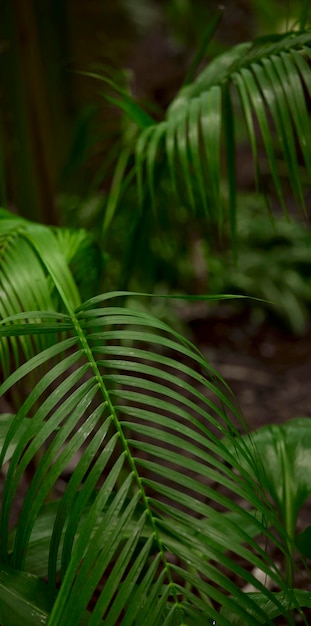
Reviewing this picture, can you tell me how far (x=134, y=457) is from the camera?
520 millimetres

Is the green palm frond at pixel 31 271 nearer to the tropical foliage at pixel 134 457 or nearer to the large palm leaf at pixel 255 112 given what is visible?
the tropical foliage at pixel 134 457

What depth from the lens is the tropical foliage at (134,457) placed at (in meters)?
0.48

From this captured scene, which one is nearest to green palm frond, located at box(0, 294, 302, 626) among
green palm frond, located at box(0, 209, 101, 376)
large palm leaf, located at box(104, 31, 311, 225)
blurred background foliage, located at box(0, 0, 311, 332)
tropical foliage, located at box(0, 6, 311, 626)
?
tropical foliage, located at box(0, 6, 311, 626)

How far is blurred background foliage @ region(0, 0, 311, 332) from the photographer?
58.6 inches

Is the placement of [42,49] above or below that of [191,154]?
above

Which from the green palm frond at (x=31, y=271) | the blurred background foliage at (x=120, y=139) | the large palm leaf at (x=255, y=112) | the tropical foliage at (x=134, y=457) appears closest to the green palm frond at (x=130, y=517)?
the tropical foliage at (x=134, y=457)

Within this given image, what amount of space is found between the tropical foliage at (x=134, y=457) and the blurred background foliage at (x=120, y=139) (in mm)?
231

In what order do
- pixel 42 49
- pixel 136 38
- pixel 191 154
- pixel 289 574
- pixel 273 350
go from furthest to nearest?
pixel 136 38
pixel 42 49
pixel 273 350
pixel 191 154
pixel 289 574

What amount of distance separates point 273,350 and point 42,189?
120cm

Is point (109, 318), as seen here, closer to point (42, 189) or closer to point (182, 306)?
point (42, 189)

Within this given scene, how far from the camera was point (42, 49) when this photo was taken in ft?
9.05

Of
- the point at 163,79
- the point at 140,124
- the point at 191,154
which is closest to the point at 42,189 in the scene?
the point at 140,124

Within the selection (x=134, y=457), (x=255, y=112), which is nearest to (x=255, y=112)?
(x=255, y=112)

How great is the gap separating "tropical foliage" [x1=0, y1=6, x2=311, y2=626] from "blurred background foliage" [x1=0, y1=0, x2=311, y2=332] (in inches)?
9.1
